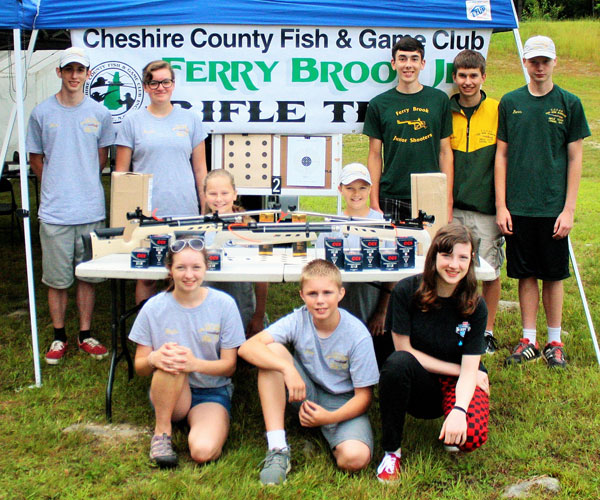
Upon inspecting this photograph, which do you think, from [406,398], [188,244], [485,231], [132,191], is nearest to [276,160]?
[132,191]

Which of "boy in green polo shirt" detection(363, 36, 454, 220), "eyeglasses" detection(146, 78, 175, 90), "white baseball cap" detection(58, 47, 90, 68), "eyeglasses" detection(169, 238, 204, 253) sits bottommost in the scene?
"eyeglasses" detection(169, 238, 204, 253)

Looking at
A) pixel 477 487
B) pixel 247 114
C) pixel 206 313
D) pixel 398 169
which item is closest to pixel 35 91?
pixel 247 114

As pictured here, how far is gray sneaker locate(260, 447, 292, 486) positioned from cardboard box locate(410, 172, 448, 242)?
169 centimetres

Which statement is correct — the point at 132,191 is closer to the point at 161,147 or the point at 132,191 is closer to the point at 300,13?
the point at 161,147

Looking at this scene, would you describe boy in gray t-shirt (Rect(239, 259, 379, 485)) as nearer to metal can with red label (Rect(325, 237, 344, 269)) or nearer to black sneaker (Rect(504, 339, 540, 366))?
metal can with red label (Rect(325, 237, 344, 269))

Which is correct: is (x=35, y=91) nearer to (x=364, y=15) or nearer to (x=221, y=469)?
(x=364, y=15)

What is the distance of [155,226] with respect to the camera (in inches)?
146

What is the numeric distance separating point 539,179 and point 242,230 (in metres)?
1.91

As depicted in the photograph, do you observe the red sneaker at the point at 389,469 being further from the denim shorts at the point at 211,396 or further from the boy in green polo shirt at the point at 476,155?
the boy in green polo shirt at the point at 476,155

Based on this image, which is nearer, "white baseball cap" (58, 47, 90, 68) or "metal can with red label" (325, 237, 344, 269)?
"metal can with red label" (325, 237, 344, 269)

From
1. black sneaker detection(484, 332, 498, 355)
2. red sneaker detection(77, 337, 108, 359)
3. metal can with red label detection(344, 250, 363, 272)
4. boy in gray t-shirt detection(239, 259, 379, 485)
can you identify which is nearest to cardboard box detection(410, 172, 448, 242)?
metal can with red label detection(344, 250, 363, 272)

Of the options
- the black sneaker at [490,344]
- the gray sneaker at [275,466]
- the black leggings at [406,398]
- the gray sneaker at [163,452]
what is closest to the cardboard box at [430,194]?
the black sneaker at [490,344]

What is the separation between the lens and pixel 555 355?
444 cm

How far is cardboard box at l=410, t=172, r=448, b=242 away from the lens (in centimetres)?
415
